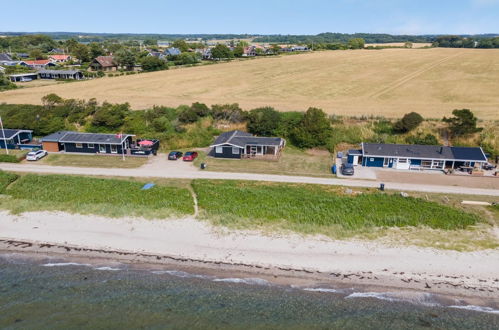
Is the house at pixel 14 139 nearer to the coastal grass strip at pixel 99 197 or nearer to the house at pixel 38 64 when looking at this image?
the coastal grass strip at pixel 99 197

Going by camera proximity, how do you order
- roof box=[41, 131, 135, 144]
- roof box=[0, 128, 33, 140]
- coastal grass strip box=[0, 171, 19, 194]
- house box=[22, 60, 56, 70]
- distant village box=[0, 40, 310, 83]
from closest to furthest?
1. coastal grass strip box=[0, 171, 19, 194]
2. roof box=[41, 131, 135, 144]
3. roof box=[0, 128, 33, 140]
4. distant village box=[0, 40, 310, 83]
5. house box=[22, 60, 56, 70]

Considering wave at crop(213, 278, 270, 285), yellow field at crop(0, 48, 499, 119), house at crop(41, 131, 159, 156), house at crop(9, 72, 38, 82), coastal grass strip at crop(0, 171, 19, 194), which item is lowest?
wave at crop(213, 278, 270, 285)

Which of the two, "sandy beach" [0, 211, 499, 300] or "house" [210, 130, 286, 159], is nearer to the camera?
"sandy beach" [0, 211, 499, 300]

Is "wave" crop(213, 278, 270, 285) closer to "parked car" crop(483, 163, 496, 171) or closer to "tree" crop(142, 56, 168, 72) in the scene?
"parked car" crop(483, 163, 496, 171)

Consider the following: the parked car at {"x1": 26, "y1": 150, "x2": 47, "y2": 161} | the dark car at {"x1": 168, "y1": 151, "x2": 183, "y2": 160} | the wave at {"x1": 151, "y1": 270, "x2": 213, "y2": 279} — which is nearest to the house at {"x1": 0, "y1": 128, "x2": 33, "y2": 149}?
the parked car at {"x1": 26, "y1": 150, "x2": 47, "y2": 161}

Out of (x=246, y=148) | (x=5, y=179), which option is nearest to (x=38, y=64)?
(x=5, y=179)

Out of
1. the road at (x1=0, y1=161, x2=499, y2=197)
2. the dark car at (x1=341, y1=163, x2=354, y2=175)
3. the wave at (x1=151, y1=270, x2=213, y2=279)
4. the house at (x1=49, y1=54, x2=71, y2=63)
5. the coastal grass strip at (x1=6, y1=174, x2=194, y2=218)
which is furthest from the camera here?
the house at (x1=49, y1=54, x2=71, y2=63)

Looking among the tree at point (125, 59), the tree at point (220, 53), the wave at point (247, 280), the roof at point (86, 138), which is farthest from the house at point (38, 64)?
the wave at point (247, 280)

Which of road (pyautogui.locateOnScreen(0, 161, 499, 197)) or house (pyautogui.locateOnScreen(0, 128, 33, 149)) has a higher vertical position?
house (pyautogui.locateOnScreen(0, 128, 33, 149))
